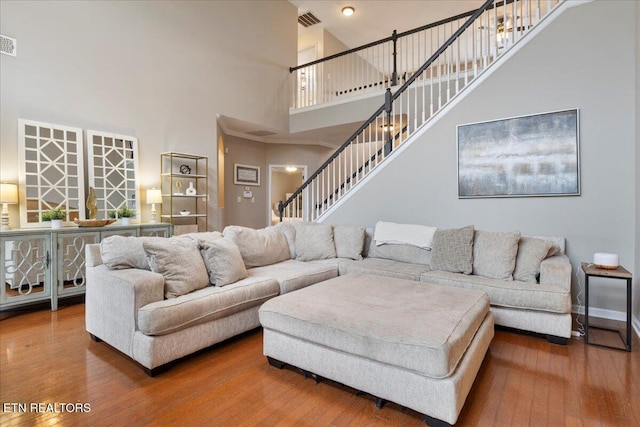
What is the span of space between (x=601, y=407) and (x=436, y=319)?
0.99m

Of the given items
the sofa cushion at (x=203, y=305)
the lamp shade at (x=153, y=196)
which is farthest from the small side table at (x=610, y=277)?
the lamp shade at (x=153, y=196)

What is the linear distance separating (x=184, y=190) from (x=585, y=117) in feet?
17.2

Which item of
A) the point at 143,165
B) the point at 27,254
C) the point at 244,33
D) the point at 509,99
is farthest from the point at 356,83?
the point at 27,254

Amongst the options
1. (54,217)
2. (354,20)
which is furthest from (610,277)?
(354,20)

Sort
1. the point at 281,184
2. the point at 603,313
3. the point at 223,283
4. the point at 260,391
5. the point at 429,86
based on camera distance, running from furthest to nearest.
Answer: the point at 281,184 → the point at 429,86 → the point at 603,313 → the point at 223,283 → the point at 260,391

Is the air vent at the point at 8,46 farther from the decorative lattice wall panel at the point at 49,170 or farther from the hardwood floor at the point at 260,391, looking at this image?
the hardwood floor at the point at 260,391

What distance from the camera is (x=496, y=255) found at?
119 inches

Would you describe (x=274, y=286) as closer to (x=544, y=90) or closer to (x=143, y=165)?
(x=143, y=165)

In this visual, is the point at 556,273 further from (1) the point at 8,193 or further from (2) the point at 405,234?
(1) the point at 8,193

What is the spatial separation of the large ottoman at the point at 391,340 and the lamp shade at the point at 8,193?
3.08 meters

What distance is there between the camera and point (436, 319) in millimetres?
1811

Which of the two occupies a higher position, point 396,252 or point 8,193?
point 8,193

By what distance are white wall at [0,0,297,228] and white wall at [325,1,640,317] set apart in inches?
148

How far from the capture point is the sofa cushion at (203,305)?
2.02 meters
